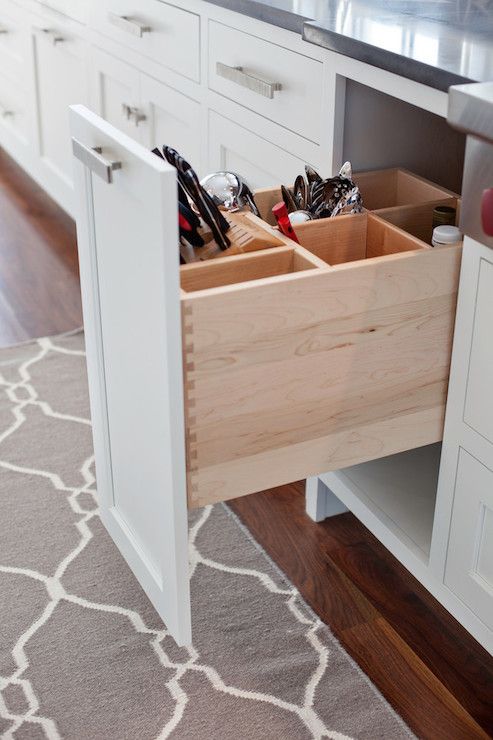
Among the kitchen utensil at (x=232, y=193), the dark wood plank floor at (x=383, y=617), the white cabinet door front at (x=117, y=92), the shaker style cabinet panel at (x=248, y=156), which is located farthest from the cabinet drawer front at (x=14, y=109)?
the kitchen utensil at (x=232, y=193)

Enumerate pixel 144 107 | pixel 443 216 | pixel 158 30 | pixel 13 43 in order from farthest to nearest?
pixel 13 43 → pixel 144 107 → pixel 158 30 → pixel 443 216

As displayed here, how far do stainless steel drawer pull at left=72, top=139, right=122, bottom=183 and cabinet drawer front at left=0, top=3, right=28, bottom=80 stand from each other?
6.74ft

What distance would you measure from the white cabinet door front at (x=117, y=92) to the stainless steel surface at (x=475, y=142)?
1.27 metres

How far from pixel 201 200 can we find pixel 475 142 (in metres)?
0.33

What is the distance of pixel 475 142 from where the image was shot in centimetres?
103

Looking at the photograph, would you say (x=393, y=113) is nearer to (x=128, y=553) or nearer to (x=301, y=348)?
(x=301, y=348)

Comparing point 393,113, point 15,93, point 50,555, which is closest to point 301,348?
point 393,113

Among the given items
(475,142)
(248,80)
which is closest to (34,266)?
(248,80)

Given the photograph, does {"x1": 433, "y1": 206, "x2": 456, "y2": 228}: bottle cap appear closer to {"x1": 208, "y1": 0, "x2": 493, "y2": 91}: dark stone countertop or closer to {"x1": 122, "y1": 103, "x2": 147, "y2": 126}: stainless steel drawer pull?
{"x1": 208, "y1": 0, "x2": 493, "y2": 91}: dark stone countertop

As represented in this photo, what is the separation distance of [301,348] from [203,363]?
0.12 meters

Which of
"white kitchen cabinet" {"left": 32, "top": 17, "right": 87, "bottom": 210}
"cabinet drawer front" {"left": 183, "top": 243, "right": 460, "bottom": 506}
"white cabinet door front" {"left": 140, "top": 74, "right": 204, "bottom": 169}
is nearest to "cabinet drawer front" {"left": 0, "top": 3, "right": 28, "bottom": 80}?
"white kitchen cabinet" {"left": 32, "top": 17, "right": 87, "bottom": 210}

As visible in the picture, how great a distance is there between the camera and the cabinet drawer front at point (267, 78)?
146cm

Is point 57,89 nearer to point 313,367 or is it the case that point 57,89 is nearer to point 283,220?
point 283,220

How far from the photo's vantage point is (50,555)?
5.36 feet
